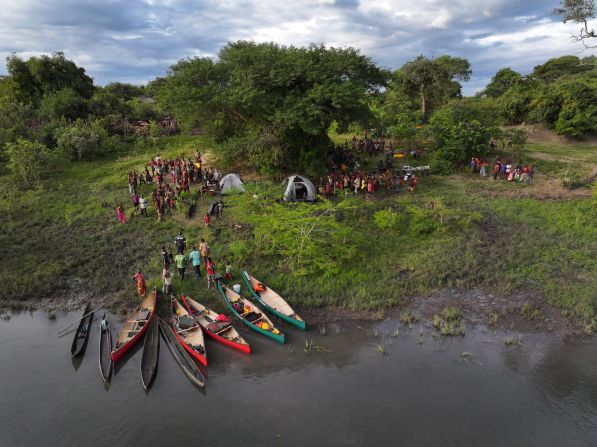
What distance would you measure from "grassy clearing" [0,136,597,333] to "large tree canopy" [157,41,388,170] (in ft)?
18.5

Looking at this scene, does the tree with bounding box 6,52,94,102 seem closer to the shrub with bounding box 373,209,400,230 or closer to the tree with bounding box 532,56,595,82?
the shrub with bounding box 373,209,400,230

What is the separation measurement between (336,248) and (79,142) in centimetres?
2593

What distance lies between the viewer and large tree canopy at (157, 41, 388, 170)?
24.5m

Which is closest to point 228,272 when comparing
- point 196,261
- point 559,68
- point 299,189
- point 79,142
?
point 196,261

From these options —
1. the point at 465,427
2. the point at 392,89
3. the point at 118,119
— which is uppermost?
the point at 392,89

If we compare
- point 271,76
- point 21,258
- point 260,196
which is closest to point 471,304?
point 260,196

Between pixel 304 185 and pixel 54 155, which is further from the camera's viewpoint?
pixel 54 155

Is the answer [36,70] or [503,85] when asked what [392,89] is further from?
[36,70]

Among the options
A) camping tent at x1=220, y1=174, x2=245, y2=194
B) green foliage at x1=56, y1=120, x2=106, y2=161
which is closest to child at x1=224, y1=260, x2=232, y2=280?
camping tent at x1=220, y1=174, x2=245, y2=194

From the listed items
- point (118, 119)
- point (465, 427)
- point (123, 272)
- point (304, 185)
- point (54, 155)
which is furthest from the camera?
point (118, 119)

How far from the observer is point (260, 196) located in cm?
2078

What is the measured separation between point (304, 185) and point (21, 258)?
48.6ft

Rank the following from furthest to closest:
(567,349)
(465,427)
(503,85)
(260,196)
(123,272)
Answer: (503,85)
(260,196)
(123,272)
(567,349)
(465,427)

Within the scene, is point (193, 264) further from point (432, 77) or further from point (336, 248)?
point (432, 77)
